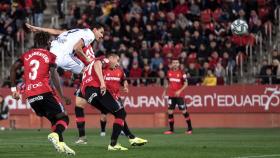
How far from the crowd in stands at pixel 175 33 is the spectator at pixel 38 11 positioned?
900 millimetres

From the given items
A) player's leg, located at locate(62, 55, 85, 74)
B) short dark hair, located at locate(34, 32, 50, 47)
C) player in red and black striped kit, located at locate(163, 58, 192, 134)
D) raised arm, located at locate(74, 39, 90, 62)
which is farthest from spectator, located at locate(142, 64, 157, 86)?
short dark hair, located at locate(34, 32, 50, 47)

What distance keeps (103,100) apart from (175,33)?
19.8m

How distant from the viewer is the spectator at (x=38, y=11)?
41781mm

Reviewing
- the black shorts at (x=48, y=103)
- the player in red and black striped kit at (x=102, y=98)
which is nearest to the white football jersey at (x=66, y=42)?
the player in red and black striped kit at (x=102, y=98)

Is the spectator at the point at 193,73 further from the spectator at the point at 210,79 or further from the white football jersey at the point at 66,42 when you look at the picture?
the white football jersey at the point at 66,42

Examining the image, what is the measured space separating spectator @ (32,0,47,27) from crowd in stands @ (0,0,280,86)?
900mm

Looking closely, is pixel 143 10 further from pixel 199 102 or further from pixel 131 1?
pixel 199 102

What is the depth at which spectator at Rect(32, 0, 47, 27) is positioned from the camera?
41.8m

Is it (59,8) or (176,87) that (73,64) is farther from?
(59,8)

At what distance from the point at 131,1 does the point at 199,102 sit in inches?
299

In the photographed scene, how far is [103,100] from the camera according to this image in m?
19.6

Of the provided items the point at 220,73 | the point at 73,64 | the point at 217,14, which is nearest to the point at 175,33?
the point at 217,14

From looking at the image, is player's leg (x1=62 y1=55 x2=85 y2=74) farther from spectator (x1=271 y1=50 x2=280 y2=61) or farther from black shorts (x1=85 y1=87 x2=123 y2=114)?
spectator (x1=271 y1=50 x2=280 y2=61)

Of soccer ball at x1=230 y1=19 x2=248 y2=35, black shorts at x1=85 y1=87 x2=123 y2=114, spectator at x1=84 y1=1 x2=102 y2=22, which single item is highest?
spectator at x1=84 y1=1 x2=102 y2=22
